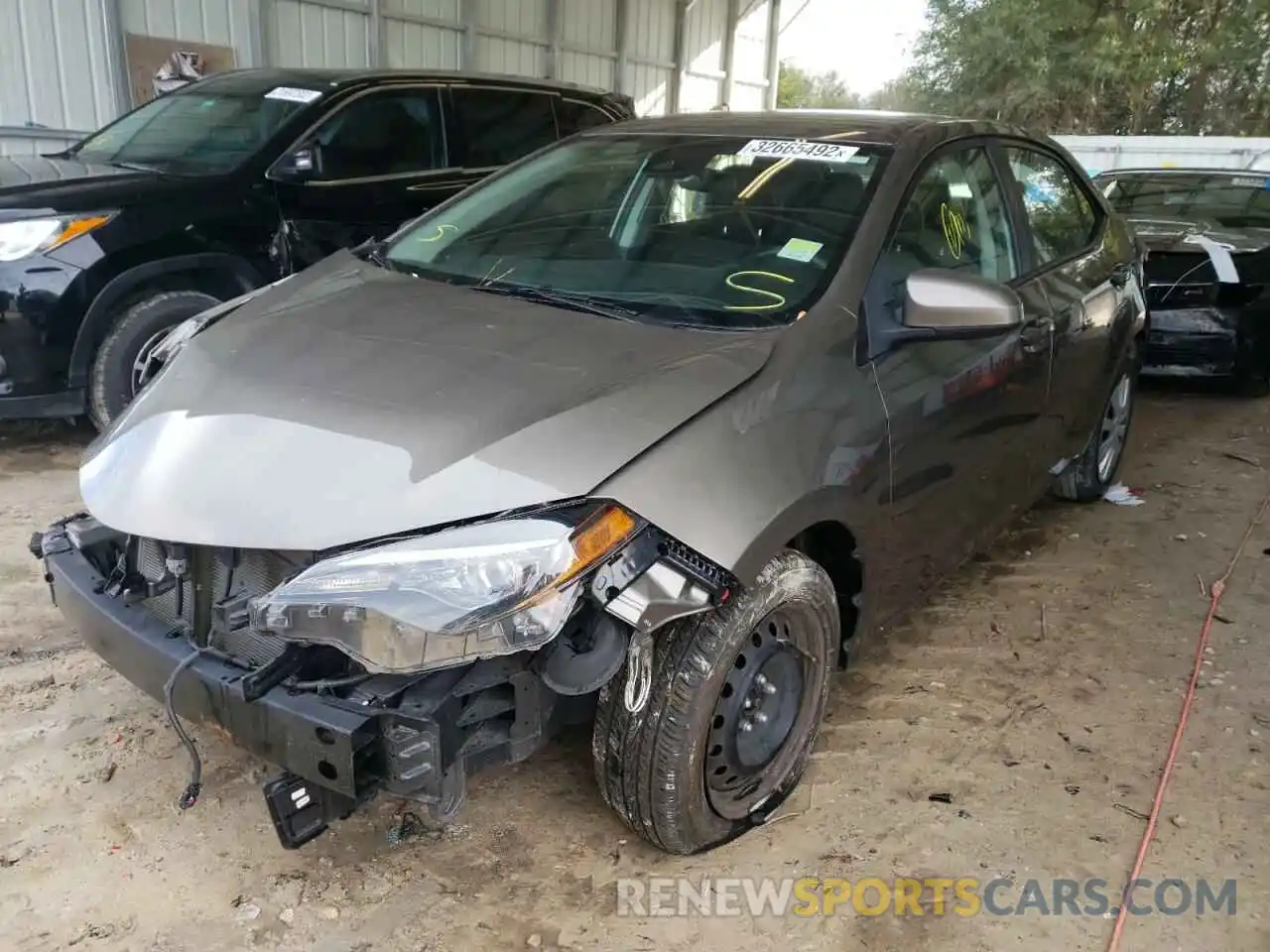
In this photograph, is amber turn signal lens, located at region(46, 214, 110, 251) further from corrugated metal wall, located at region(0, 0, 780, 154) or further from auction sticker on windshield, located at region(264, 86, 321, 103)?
corrugated metal wall, located at region(0, 0, 780, 154)

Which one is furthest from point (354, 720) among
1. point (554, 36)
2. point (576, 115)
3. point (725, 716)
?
point (554, 36)

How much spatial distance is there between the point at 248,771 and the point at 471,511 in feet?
3.88

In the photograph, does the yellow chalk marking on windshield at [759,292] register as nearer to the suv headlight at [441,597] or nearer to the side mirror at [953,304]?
the side mirror at [953,304]

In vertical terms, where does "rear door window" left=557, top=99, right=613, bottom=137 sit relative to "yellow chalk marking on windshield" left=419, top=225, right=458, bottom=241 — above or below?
above

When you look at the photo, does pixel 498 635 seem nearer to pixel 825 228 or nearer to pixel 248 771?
pixel 248 771

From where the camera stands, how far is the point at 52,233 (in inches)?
169

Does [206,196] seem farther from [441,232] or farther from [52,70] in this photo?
[52,70]

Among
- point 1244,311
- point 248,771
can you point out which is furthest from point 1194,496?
point 248,771

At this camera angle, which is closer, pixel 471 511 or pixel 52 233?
pixel 471 511

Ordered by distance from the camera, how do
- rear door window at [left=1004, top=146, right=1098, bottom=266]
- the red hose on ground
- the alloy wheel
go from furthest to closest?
the alloy wheel → rear door window at [left=1004, top=146, right=1098, bottom=266] → the red hose on ground

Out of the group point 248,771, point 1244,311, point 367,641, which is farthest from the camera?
point 1244,311

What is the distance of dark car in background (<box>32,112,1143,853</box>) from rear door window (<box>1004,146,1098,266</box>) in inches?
16.9

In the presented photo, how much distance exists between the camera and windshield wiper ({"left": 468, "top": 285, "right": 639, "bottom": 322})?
2518 millimetres

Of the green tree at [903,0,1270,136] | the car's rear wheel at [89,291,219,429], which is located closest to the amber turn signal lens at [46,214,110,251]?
the car's rear wheel at [89,291,219,429]
